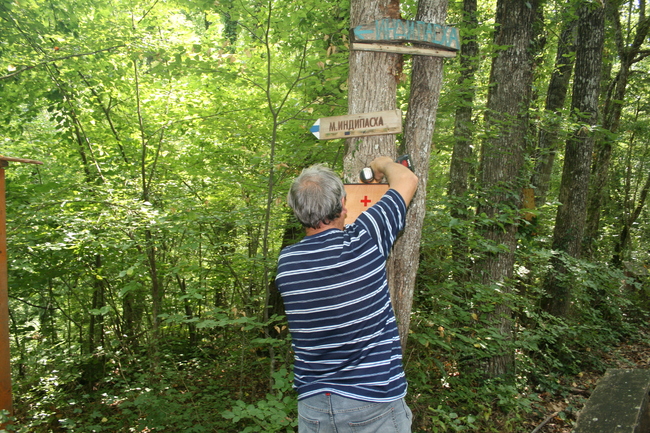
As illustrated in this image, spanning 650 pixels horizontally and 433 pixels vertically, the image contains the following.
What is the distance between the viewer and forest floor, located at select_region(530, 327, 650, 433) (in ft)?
18.3

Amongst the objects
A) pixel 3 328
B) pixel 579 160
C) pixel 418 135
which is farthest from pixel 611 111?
pixel 3 328

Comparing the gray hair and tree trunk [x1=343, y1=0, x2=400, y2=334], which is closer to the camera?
the gray hair

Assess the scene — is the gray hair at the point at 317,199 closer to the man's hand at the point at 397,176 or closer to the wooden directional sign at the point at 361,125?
the man's hand at the point at 397,176

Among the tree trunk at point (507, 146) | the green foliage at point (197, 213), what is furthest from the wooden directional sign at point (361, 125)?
the tree trunk at point (507, 146)

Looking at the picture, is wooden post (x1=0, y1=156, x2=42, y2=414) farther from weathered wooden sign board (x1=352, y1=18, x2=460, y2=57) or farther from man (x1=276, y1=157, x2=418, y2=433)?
man (x1=276, y1=157, x2=418, y2=433)

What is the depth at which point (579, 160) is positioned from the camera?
26.2 feet

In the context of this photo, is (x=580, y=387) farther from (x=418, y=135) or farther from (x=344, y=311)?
(x=344, y=311)

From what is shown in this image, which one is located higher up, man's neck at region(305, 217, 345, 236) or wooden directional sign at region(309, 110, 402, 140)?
wooden directional sign at region(309, 110, 402, 140)

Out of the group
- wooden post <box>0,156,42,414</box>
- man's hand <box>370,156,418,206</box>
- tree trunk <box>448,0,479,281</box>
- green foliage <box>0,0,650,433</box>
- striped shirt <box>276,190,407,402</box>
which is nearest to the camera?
striped shirt <box>276,190,407,402</box>

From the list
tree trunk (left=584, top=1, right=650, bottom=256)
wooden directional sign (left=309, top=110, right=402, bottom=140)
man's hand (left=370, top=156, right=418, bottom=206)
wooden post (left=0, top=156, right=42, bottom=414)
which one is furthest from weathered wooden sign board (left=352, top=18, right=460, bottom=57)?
tree trunk (left=584, top=1, right=650, bottom=256)

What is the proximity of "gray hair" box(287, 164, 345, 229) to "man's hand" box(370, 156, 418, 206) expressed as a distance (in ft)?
1.08

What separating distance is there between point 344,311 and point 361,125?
1272 millimetres

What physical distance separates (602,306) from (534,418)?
5.79 m

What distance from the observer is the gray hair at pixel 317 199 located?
1.87 meters
